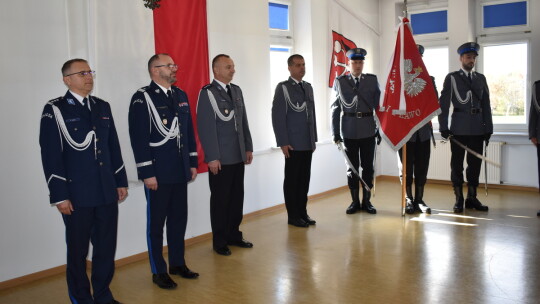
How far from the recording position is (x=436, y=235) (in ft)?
15.6

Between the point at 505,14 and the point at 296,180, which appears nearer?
the point at 296,180

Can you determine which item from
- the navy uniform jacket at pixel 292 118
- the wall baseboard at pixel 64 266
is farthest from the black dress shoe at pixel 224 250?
the navy uniform jacket at pixel 292 118

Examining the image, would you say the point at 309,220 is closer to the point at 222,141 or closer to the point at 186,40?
the point at 222,141

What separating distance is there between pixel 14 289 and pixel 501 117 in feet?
20.7

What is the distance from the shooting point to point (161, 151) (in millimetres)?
3574

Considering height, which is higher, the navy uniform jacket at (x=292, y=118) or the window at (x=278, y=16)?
the window at (x=278, y=16)

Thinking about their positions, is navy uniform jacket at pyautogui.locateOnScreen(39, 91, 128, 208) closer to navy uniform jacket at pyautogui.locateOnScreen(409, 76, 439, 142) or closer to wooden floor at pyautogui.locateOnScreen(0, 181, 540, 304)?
wooden floor at pyautogui.locateOnScreen(0, 181, 540, 304)

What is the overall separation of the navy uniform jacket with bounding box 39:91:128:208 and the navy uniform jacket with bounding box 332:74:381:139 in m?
3.03

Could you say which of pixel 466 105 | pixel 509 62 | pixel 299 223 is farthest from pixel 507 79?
pixel 299 223

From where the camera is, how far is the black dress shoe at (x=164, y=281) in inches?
141

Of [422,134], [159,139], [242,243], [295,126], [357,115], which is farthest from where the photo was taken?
[422,134]

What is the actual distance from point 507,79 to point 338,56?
2339 millimetres

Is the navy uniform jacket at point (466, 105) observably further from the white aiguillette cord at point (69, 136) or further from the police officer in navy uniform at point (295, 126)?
the white aiguillette cord at point (69, 136)

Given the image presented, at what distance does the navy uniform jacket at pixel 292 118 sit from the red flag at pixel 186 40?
0.74 m
